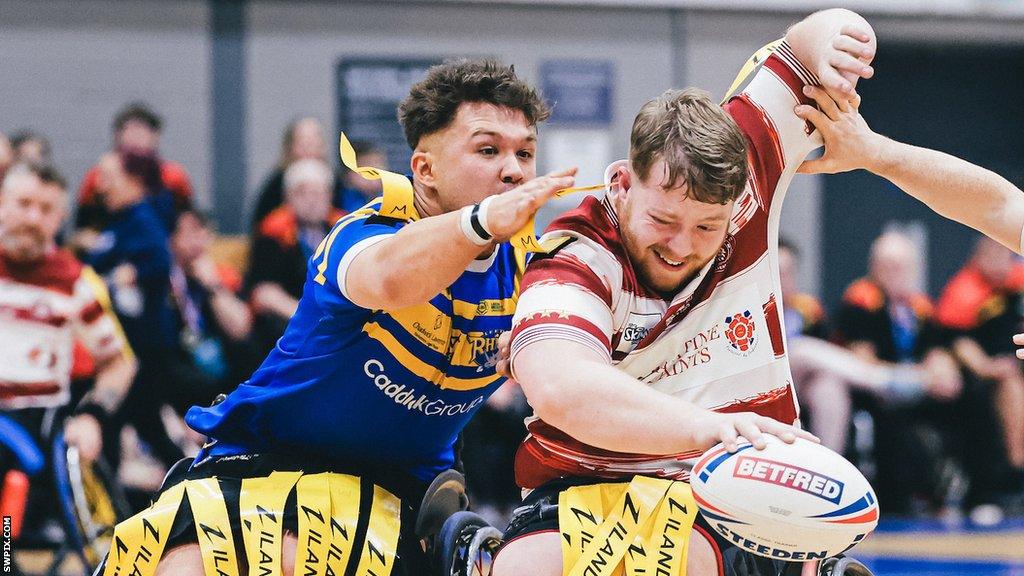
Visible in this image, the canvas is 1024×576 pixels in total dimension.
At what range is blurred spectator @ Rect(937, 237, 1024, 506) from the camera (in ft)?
30.9

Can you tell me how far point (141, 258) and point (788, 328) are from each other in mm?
4393

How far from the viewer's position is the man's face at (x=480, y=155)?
3365 millimetres

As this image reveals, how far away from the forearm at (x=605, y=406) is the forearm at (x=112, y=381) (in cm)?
467

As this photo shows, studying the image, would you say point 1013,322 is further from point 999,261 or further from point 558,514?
point 558,514

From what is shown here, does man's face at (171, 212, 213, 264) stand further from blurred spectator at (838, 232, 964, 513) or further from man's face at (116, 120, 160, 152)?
blurred spectator at (838, 232, 964, 513)

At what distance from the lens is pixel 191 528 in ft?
11.5

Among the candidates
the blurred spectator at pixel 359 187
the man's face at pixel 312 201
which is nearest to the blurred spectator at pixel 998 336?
the blurred spectator at pixel 359 187

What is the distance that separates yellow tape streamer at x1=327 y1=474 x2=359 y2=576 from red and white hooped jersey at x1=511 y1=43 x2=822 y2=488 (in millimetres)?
514

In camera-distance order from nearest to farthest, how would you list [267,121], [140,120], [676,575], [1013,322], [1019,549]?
[676,575], [1019,549], [140,120], [1013,322], [267,121]

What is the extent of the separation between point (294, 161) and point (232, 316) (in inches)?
47.5

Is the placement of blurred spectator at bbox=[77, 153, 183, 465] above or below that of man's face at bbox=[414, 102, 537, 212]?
below

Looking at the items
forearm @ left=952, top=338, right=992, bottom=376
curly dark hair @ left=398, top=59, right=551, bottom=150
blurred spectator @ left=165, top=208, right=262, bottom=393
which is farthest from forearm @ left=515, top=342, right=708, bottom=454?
forearm @ left=952, top=338, right=992, bottom=376

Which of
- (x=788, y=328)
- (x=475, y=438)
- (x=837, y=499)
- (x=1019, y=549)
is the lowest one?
(x=1019, y=549)

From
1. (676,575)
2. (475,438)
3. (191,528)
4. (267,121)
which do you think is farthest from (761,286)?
(267,121)
